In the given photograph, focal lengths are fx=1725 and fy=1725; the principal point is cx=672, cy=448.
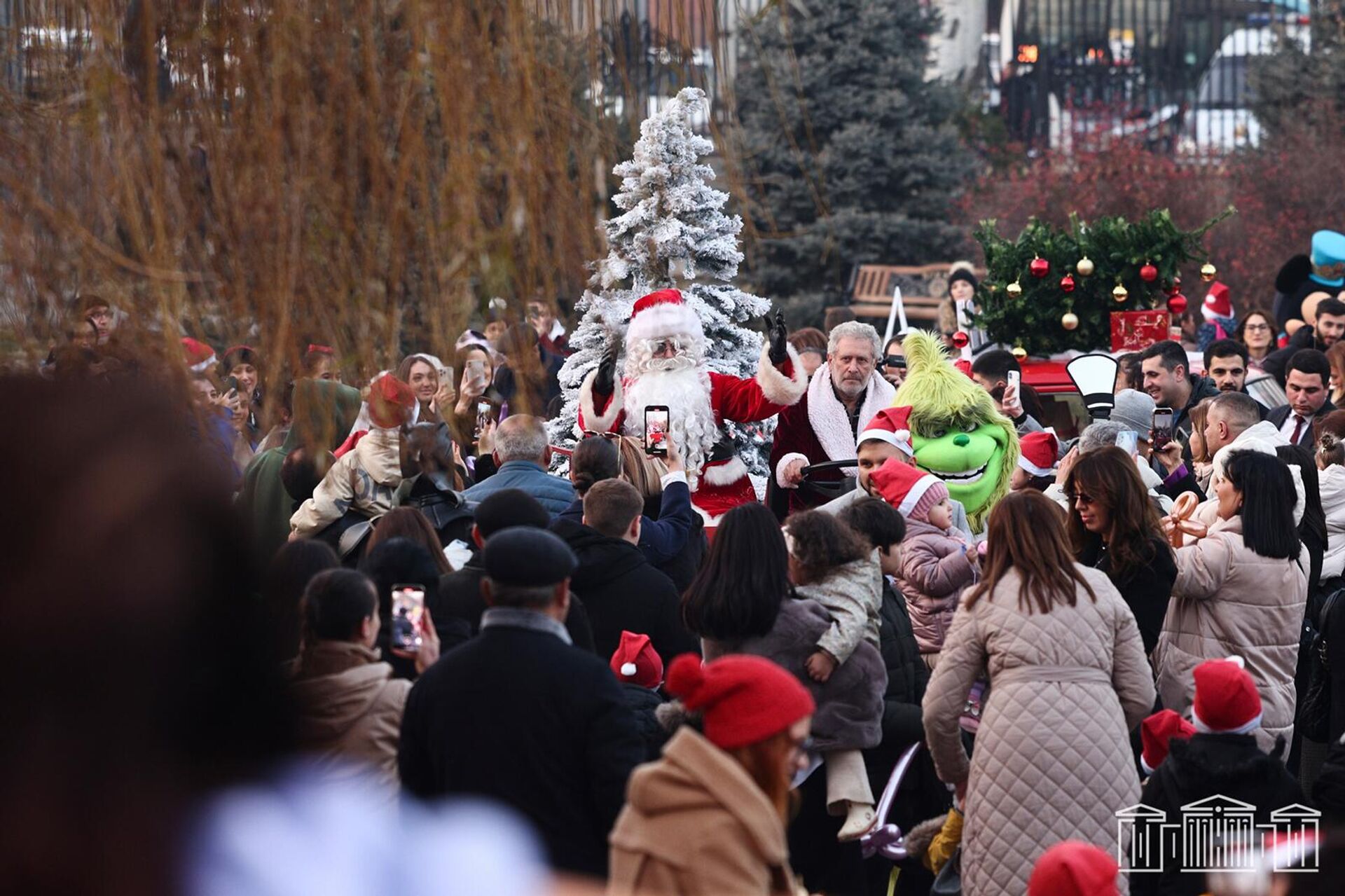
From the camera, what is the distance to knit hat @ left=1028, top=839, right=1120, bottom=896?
417cm

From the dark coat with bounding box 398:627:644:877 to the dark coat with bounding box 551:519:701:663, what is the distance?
6.02 feet

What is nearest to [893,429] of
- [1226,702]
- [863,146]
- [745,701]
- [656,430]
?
[656,430]

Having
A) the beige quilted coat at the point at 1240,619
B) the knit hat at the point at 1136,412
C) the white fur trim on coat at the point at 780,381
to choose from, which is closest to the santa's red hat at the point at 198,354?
the beige quilted coat at the point at 1240,619

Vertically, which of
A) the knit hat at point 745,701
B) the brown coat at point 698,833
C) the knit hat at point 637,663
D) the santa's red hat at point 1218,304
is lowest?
the santa's red hat at point 1218,304

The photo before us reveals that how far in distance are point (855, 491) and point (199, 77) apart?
4.89 m

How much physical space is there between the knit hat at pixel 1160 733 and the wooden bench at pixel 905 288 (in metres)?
19.7

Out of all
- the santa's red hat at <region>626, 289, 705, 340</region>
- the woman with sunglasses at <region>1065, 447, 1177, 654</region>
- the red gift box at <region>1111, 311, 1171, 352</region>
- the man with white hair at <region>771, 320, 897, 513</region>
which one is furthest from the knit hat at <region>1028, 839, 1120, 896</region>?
the red gift box at <region>1111, 311, 1171, 352</region>

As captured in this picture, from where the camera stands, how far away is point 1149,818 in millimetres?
5363

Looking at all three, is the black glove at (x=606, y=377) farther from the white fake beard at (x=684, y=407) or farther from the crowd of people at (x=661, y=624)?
the white fake beard at (x=684, y=407)

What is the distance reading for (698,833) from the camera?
314 centimetres

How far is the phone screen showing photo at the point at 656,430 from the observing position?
834 cm

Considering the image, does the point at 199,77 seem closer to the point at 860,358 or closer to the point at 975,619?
the point at 975,619

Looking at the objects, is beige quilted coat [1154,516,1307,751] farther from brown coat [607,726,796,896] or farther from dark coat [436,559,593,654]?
brown coat [607,726,796,896]

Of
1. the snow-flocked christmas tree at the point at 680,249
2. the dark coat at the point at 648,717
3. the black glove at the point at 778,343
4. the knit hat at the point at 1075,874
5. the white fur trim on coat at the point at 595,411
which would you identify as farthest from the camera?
the snow-flocked christmas tree at the point at 680,249
